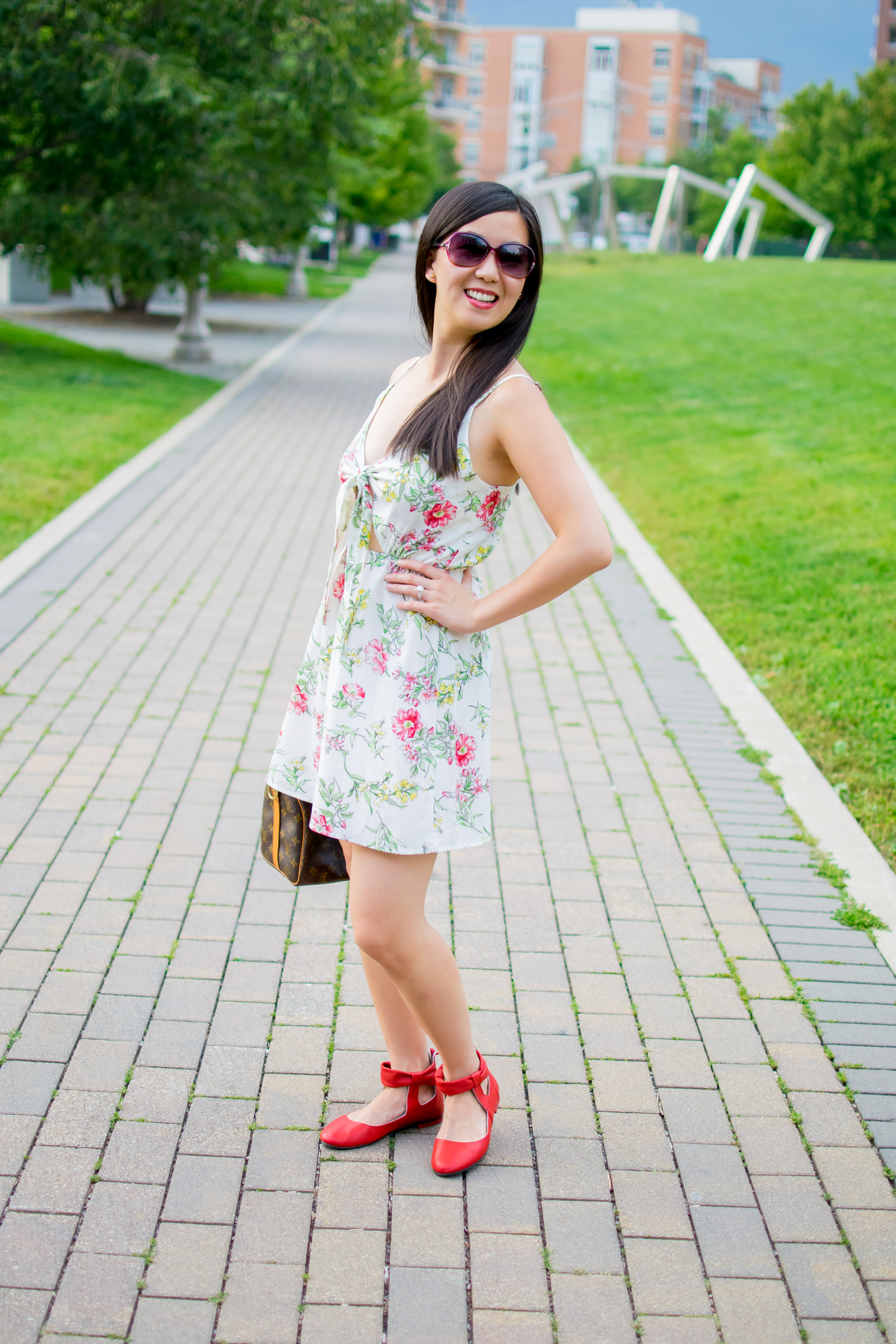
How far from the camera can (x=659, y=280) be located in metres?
30.0

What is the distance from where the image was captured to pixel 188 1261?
8.07 feet

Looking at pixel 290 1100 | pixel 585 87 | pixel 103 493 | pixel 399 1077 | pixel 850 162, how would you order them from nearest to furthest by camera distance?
pixel 399 1077, pixel 290 1100, pixel 103 493, pixel 850 162, pixel 585 87

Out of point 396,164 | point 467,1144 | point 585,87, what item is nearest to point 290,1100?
point 467,1144

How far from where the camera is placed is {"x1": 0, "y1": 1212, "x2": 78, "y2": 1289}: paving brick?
7.83ft

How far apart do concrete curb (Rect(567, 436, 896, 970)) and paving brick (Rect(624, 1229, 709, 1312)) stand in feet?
4.92

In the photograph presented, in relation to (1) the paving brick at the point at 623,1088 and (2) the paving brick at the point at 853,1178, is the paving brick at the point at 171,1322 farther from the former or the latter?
(2) the paving brick at the point at 853,1178

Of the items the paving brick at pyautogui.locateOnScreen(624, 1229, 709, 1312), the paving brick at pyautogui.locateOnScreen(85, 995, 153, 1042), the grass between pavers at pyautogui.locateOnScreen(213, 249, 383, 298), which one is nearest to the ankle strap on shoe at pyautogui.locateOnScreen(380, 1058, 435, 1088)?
the paving brick at pyautogui.locateOnScreen(624, 1229, 709, 1312)

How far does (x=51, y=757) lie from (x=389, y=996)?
253 cm

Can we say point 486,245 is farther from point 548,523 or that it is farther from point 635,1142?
point 635,1142

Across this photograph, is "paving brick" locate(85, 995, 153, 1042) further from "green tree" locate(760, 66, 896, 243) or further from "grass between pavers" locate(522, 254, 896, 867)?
"green tree" locate(760, 66, 896, 243)

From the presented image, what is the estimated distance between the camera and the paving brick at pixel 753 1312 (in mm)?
2350

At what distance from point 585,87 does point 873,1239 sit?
137938 mm

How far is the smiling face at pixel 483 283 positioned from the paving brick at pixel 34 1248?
6.44 feet

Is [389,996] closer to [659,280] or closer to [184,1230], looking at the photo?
[184,1230]
